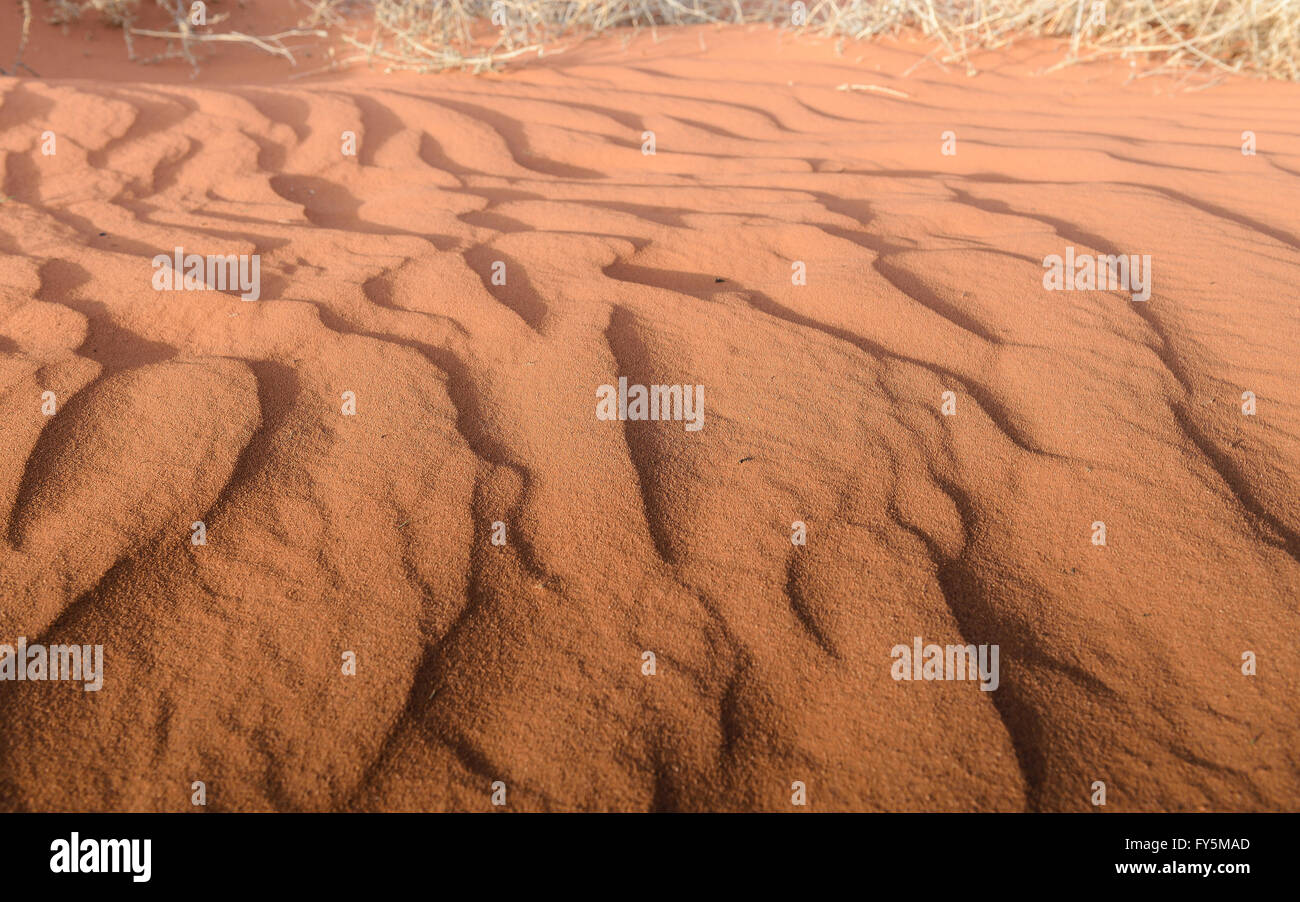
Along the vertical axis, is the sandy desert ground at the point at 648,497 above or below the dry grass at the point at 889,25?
below

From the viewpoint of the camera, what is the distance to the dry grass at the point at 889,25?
4.60 meters

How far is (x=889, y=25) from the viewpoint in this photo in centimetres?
527

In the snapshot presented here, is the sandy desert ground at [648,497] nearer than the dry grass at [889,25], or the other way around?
the sandy desert ground at [648,497]

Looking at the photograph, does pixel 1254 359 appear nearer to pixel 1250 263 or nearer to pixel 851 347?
pixel 1250 263

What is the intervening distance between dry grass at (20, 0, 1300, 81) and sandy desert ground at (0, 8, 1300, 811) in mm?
2158

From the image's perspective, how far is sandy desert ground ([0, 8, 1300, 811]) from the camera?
1208mm

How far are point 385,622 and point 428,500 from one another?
285mm

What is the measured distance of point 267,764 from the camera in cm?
117

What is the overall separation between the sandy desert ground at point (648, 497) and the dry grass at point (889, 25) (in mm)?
2158

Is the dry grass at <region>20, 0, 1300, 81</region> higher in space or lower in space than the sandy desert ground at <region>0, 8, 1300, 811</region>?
higher

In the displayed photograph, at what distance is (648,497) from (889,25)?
4717 mm

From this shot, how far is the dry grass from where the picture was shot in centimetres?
460

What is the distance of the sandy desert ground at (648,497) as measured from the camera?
1208 millimetres

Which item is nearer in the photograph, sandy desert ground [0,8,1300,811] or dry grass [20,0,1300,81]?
sandy desert ground [0,8,1300,811]
